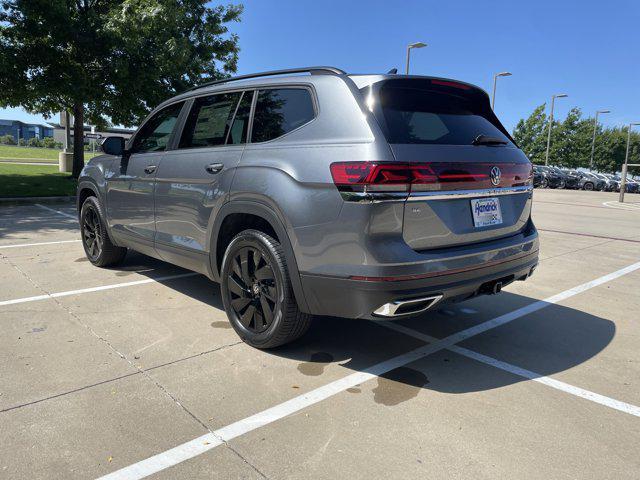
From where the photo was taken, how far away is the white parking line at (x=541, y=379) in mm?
2939

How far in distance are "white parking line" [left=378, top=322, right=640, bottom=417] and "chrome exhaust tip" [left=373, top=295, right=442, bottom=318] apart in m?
0.85

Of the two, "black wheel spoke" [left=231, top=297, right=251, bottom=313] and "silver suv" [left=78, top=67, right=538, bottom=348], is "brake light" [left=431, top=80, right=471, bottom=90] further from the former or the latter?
"black wheel spoke" [left=231, top=297, right=251, bottom=313]

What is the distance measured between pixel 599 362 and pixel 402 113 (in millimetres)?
2251

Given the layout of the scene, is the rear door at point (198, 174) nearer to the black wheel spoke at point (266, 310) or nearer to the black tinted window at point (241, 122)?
the black tinted window at point (241, 122)

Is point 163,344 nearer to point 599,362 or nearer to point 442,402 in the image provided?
point 442,402

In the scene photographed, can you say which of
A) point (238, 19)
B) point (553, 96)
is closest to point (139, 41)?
point (238, 19)

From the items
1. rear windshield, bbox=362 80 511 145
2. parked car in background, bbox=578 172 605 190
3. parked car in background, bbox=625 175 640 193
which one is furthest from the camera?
parked car in background, bbox=625 175 640 193

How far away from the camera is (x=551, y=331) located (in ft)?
13.7

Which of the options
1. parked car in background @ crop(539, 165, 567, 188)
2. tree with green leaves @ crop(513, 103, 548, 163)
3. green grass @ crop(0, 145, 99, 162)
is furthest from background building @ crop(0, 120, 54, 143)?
parked car in background @ crop(539, 165, 567, 188)

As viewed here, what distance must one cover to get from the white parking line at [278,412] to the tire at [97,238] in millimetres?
3638

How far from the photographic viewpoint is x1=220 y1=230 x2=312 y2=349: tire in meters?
3.30

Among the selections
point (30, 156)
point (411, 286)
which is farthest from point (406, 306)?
point (30, 156)

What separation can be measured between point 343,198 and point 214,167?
1359 mm

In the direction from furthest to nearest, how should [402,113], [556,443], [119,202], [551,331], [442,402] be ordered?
[119,202], [551,331], [402,113], [442,402], [556,443]
